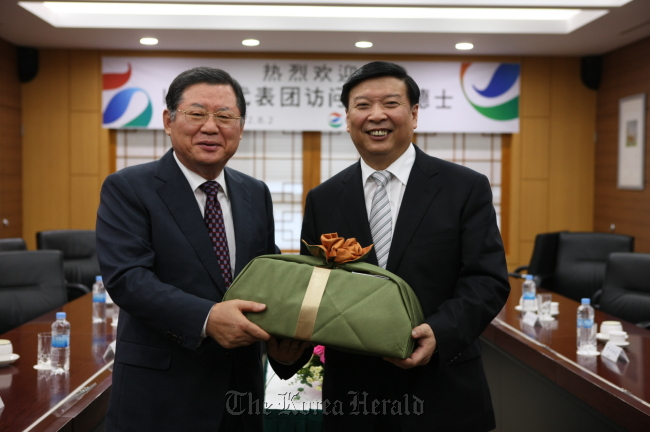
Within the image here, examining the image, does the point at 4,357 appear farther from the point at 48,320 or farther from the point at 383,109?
the point at 383,109

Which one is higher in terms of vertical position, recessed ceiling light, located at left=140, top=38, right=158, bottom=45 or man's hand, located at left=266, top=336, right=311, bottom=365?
recessed ceiling light, located at left=140, top=38, right=158, bottom=45

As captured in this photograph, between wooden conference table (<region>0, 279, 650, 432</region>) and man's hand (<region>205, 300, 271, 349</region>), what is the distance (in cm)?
65

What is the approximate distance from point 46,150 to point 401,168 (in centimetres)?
552

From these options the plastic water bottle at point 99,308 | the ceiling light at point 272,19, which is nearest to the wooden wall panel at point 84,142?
the ceiling light at point 272,19

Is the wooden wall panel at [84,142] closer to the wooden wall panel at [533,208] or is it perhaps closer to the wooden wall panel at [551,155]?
the wooden wall panel at [551,155]

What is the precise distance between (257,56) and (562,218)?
11.3 ft

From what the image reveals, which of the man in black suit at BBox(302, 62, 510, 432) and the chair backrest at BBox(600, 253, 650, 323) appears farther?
the chair backrest at BBox(600, 253, 650, 323)

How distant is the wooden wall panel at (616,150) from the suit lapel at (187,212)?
4943 mm

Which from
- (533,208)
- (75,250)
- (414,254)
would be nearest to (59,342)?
(414,254)

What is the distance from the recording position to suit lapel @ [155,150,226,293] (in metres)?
1.61

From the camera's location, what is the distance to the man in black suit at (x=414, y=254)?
5.26 feet

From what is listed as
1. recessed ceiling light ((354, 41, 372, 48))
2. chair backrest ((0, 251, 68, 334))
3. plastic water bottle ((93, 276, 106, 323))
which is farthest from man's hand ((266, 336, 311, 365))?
recessed ceiling light ((354, 41, 372, 48))

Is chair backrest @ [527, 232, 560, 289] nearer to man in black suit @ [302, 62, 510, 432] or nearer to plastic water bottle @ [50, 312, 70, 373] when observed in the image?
man in black suit @ [302, 62, 510, 432]

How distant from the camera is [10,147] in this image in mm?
6102
